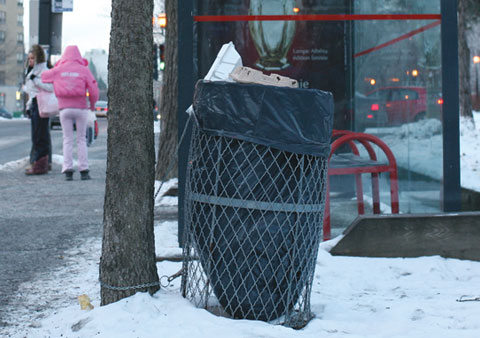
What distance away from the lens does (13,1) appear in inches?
4173

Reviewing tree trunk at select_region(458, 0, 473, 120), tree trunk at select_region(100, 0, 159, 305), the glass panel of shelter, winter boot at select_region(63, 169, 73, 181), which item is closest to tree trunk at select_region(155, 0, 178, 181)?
winter boot at select_region(63, 169, 73, 181)

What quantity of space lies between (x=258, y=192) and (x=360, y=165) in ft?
8.18

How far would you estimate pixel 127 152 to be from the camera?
151 inches

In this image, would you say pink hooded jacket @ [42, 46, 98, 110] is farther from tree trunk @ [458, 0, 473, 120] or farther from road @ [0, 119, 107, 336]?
tree trunk @ [458, 0, 473, 120]

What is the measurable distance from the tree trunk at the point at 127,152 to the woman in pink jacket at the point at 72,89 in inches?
274

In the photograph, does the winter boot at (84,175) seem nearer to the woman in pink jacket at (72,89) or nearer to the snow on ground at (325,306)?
the woman in pink jacket at (72,89)

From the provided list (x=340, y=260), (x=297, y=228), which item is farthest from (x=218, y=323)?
(x=340, y=260)

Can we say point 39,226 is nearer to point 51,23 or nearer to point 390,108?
point 390,108

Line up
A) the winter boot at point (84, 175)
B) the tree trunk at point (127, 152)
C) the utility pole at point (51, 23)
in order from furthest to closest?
the utility pole at point (51, 23)
the winter boot at point (84, 175)
the tree trunk at point (127, 152)

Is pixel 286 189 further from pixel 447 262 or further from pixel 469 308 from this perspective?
pixel 447 262

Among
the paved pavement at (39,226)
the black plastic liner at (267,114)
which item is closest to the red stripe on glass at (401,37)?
the paved pavement at (39,226)

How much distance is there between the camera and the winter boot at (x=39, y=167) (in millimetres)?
12367

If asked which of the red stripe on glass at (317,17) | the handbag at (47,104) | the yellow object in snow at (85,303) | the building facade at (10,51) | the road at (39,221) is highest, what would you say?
the building facade at (10,51)

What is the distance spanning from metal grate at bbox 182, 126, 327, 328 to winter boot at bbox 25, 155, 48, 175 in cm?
→ 901
